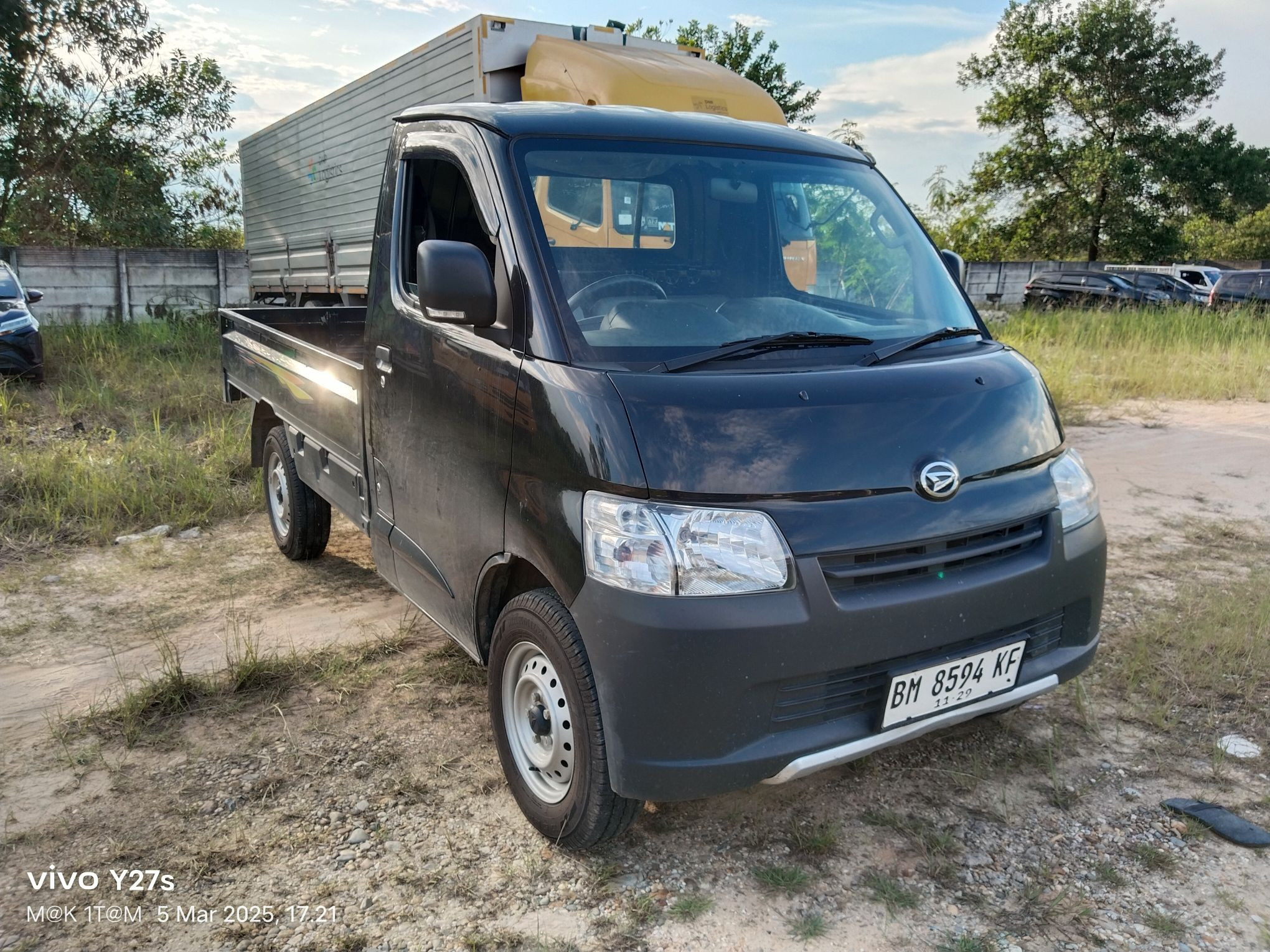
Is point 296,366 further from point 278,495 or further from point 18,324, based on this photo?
point 18,324

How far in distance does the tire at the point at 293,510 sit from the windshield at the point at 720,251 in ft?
8.84

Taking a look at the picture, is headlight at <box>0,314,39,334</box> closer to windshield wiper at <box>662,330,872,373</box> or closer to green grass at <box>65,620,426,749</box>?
green grass at <box>65,620,426,749</box>

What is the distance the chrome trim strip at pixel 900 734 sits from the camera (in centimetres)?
234

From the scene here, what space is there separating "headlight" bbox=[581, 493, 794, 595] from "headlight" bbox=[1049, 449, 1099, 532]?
101cm

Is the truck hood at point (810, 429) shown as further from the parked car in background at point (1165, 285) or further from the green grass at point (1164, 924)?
the parked car in background at point (1165, 285)

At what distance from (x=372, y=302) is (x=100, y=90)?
50.1ft

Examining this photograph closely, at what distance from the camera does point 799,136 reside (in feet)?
11.5

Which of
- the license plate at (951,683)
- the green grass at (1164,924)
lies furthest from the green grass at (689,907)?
the green grass at (1164,924)

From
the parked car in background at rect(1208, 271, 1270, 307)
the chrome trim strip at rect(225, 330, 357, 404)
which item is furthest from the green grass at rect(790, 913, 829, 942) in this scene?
the parked car in background at rect(1208, 271, 1270, 307)

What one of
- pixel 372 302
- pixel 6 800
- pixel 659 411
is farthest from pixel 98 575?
pixel 659 411

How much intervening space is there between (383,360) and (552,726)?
1.59 meters

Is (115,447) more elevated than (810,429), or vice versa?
(810,429)

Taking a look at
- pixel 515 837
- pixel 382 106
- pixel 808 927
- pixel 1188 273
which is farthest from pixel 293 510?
pixel 1188 273

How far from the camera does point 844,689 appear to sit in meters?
2.38
